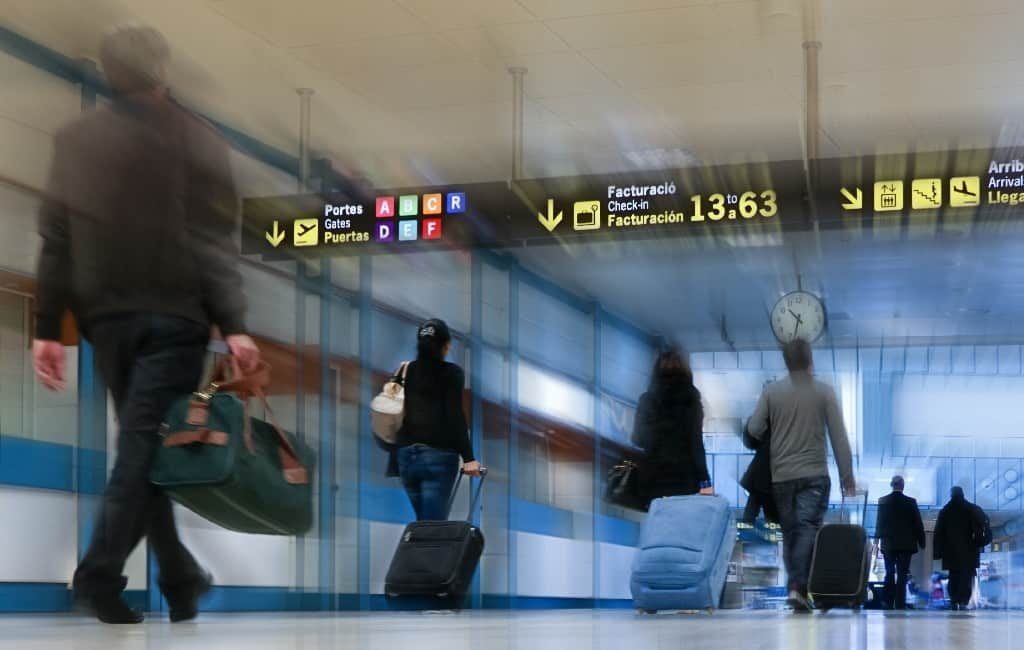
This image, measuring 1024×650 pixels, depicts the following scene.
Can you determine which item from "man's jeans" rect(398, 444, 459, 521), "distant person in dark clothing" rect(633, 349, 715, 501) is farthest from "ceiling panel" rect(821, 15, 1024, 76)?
"man's jeans" rect(398, 444, 459, 521)

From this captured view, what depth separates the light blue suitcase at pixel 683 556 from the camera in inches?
314

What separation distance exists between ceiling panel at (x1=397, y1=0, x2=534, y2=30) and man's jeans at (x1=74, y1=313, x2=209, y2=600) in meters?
4.27

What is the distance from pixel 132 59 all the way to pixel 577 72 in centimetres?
529

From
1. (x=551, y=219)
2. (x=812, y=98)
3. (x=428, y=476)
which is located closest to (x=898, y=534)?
(x=812, y=98)

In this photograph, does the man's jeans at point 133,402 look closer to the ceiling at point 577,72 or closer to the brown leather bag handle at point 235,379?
the brown leather bag handle at point 235,379

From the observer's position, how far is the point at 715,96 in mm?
8945

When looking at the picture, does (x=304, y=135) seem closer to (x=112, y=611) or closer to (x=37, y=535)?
(x=37, y=535)

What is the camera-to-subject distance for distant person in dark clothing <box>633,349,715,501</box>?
8086mm

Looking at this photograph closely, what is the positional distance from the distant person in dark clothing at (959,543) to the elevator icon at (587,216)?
7828mm

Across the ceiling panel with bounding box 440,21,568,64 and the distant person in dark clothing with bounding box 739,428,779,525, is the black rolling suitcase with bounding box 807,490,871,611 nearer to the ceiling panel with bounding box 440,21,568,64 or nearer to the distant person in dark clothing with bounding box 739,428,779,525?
the distant person in dark clothing with bounding box 739,428,779,525

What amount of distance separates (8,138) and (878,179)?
4.41 meters

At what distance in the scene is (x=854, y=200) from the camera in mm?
7898

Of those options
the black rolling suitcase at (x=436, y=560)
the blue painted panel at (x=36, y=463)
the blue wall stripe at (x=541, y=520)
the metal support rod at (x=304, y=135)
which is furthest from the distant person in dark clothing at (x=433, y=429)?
the blue wall stripe at (x=541, y=520)

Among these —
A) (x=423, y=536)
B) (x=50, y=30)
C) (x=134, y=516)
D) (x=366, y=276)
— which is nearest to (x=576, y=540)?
(x=366, y=276)
